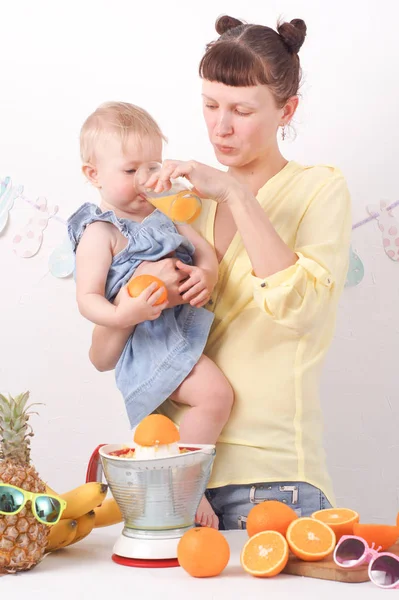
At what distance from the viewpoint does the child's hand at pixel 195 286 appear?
1.76m

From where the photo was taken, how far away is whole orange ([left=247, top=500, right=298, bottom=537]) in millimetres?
1340

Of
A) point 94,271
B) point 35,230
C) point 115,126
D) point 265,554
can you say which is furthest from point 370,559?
point 35,230

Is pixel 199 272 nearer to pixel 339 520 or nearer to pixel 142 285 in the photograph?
pixel 142 285

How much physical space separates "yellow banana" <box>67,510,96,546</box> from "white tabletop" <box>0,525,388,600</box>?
0.29ft

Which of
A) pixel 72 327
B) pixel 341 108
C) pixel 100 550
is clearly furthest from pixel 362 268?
pixel 100 550

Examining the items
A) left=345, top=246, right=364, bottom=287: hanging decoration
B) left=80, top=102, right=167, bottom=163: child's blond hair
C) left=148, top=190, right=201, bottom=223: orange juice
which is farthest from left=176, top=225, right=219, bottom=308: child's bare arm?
left=345, top=246, right=364, bottom=287: hanging decoration

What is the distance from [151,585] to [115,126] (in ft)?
3.19

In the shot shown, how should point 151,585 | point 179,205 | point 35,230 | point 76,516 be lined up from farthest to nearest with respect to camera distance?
point 35,230 → point 179,205 → point 76,516 → point 151,585

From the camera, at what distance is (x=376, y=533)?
1.29 metres

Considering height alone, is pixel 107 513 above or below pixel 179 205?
below

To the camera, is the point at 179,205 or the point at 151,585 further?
the point at 179,205

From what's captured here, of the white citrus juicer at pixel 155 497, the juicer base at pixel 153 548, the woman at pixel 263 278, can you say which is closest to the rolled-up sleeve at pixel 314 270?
the woman at pixel 263 278

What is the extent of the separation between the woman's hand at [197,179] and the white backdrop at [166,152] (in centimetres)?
119

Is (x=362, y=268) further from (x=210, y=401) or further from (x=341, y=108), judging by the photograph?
(x=210, y=401)
